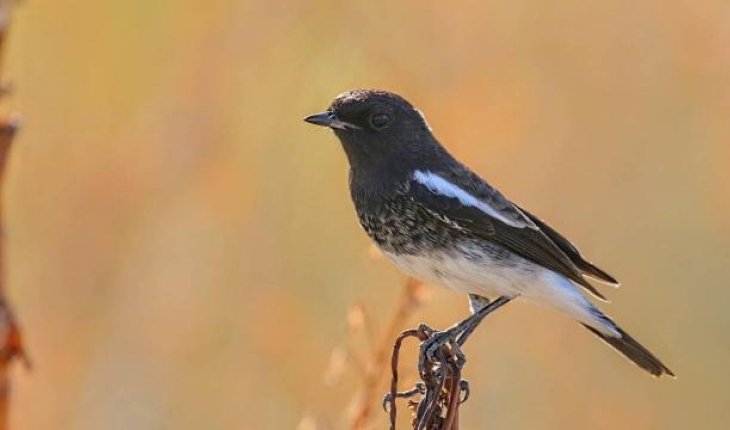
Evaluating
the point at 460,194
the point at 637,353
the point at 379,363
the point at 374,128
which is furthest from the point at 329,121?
the point at 637,353

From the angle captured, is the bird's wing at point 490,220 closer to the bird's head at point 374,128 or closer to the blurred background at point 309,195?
the bird's head at point 374,128

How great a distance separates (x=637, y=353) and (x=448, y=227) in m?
0.85

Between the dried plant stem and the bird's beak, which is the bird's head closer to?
the bird's beak

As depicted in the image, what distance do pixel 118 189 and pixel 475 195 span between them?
2083mm

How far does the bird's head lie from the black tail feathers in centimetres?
94

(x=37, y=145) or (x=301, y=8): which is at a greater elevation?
(x=301, y=8)

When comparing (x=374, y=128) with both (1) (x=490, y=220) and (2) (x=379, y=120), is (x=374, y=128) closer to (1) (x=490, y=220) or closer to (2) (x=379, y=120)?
(2) (x=379, y=120)

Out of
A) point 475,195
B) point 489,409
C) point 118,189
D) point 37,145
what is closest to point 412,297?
point 475,195

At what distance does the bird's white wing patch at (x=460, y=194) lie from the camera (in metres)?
4.01

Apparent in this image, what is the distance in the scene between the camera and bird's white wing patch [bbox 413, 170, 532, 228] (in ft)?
13.1

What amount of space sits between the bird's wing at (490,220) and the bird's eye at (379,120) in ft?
0.81

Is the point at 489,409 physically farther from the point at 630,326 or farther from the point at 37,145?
the point at 37,145

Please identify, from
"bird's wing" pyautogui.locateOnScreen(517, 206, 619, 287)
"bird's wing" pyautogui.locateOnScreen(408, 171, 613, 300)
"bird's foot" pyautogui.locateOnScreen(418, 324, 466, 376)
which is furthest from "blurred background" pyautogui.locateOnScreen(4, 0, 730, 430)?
"bird's foot" pyautogui.locateOnScreen(418, 324, 466, 376)

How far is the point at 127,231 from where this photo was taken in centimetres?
548
